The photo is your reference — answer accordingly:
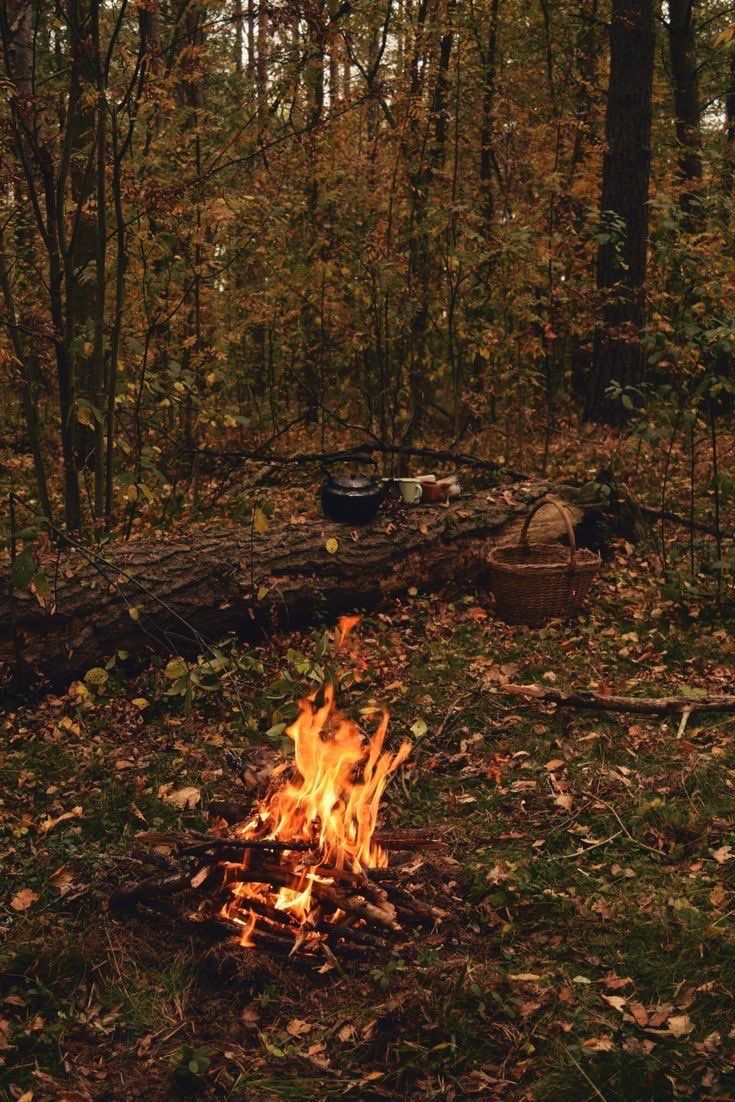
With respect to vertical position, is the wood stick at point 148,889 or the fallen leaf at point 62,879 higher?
the wood stick at point 148,889

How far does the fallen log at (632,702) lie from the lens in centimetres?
476

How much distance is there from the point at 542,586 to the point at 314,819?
3.23 meters

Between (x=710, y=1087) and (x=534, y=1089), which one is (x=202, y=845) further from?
(x=710, y=1087)

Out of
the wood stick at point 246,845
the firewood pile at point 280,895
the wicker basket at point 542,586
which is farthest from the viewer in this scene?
the wicker basket at point 542,586

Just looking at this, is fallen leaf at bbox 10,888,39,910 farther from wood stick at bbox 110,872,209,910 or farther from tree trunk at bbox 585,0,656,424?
tree trunk at bbox 585,0,656,424

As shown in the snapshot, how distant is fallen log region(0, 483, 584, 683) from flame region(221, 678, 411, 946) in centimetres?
115

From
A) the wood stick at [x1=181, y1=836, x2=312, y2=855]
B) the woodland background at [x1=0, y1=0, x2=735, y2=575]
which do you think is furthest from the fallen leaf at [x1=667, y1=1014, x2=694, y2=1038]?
the woodland background at [x1=0, y1=0, x2=735, y2=575]

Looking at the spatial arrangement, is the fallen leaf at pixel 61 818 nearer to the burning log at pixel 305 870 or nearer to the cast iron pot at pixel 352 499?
the burning log at pixel 305 870

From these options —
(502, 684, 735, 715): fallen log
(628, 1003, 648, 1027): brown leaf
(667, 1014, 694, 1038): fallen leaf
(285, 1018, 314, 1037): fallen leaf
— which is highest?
(502, 684, 735, 715): fallen log

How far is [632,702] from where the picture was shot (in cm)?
479

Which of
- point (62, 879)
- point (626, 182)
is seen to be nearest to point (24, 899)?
point (62, 879)

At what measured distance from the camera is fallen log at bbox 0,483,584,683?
5434 mm

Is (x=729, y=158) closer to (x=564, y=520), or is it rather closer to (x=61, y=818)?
(x=564, y=520)

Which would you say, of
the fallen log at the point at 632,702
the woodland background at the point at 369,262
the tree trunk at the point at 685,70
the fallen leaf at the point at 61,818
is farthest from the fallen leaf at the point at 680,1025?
the tree trunk at the point at 685,70
